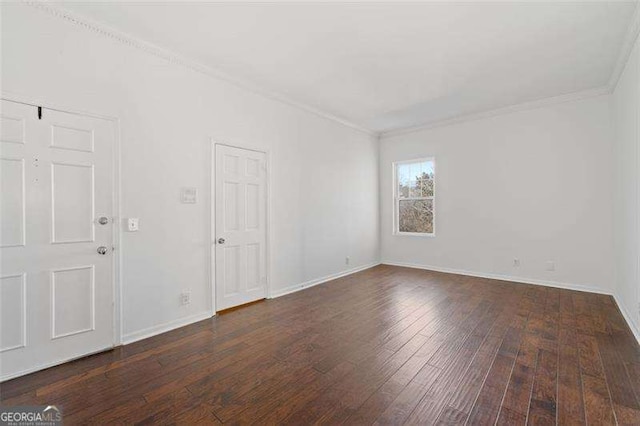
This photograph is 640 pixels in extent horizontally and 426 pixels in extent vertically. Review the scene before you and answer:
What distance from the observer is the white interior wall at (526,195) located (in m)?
4.26

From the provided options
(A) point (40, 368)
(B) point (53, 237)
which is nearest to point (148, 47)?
(B) point (53, 237)

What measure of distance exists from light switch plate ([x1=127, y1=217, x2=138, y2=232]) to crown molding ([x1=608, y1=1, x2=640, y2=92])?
485 centimetres

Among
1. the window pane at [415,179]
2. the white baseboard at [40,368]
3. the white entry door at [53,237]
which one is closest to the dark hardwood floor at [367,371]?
the white baseboard at [40,368]

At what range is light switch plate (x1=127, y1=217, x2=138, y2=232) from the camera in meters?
2.81

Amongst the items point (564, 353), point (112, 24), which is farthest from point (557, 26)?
point (112, 24)

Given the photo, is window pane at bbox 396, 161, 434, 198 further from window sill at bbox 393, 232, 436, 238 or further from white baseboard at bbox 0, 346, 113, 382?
white baseboard at bbox 0, 346, 113, 382

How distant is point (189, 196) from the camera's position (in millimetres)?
3262

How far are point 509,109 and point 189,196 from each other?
16.9ft

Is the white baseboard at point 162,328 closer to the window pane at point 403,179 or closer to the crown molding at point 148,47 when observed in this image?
the crown molding at point 148,47

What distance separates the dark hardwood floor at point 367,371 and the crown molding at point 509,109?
2.99m

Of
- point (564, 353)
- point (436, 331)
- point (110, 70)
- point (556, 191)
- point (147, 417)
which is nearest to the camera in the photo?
point (147, 417)

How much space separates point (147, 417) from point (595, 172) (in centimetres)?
597

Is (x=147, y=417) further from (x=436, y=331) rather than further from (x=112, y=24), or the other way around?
(x=112, y=24)

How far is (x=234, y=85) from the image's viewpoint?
3.72 m
